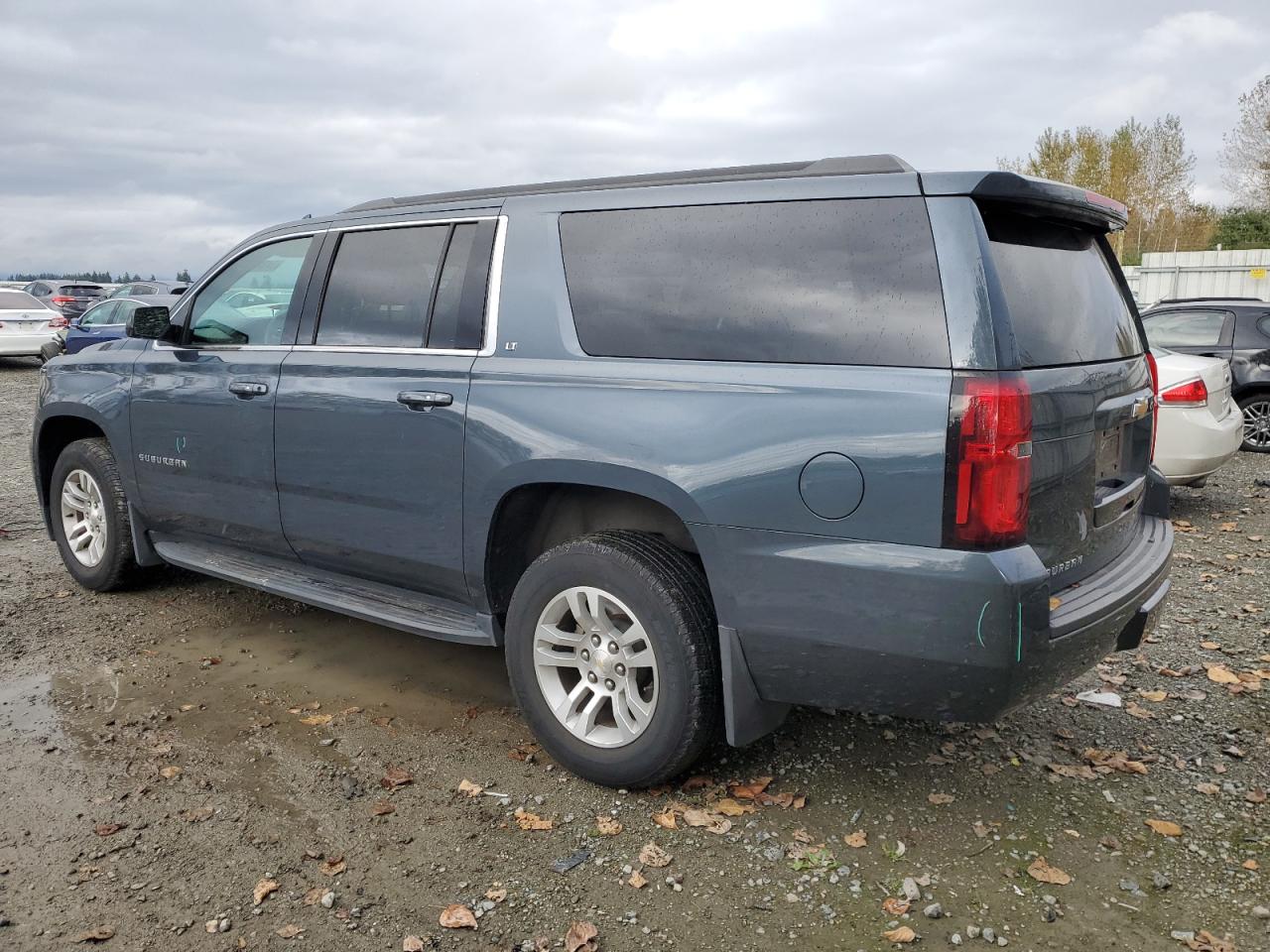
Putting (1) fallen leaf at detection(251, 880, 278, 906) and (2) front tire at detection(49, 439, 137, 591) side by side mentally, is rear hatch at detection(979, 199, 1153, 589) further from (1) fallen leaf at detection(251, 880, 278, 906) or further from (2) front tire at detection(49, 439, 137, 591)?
(2) front tire at detection(49, 439, 137, 591)

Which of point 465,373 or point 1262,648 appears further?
point 1262,648

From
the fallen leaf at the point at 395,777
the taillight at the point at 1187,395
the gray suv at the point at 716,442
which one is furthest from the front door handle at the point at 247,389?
the taillight at the point at 1187,395

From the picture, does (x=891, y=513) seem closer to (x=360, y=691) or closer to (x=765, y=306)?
(x=765, y=306)

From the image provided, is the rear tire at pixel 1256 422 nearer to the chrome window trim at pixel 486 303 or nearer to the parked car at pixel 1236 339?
the parked car at pixel 1236 339

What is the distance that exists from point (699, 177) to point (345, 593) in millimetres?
2212

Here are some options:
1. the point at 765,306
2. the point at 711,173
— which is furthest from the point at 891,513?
the point at 711,173

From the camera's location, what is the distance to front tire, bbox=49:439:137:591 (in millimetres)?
5465

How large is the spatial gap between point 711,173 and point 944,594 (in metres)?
1.63

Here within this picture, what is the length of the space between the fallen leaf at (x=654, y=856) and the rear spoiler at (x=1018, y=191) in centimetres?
209

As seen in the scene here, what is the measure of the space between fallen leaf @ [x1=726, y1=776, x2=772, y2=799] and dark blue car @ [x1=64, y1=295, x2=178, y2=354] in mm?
16838

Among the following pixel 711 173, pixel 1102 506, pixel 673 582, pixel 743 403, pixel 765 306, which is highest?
pixel 711 173

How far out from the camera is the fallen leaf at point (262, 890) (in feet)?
9.65

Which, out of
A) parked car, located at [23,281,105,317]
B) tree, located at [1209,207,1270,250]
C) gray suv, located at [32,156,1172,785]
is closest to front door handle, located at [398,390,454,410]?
gray suv, located at [32,156,1172,785]

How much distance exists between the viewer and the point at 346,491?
4.16 m
